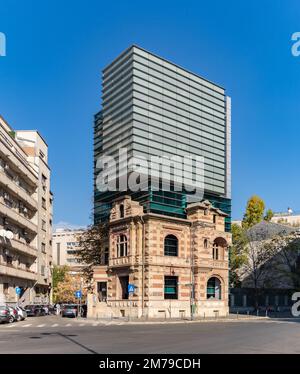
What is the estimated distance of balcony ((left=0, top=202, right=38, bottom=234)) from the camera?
65375mm

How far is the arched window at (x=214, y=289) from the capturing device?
63050 mm

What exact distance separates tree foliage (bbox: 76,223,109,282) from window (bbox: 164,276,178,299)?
11406 mm

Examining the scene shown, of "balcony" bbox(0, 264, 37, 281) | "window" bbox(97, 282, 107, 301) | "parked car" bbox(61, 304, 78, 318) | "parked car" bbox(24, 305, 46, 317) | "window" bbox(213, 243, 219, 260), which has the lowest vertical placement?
"parked car" bbox(24, 305, 46, 317)

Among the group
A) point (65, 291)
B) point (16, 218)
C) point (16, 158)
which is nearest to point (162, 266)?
point (16, 218)

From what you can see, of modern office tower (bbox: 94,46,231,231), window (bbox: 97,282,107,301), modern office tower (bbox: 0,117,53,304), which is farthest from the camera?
modern office tower (bbox: 94,46,231,231)

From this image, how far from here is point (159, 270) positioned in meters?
58.0

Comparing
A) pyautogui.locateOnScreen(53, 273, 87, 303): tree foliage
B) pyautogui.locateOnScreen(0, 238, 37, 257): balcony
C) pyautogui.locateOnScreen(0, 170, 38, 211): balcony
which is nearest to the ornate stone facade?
pyautogui.locateOnScreen(0, 238, 37, 257): balcony

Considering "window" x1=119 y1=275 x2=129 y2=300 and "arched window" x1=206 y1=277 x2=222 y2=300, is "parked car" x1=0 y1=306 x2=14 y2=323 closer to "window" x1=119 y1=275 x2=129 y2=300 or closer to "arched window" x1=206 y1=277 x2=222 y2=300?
"window" x1=119 y1=275 x2=129 y2=300

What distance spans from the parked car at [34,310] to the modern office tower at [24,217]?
2423mm

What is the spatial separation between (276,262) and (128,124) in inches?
1218

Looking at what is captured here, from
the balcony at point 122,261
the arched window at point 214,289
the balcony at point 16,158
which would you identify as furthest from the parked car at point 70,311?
the balcony at point 16,158

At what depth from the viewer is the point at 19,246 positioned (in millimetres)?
72250

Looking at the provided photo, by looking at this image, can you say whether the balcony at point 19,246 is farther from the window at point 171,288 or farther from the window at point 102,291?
the window at point 171,288

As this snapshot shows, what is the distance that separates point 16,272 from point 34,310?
6799 mm
